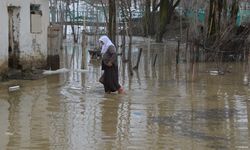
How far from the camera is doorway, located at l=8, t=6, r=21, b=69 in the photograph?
1748 cm

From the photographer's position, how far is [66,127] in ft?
32.4

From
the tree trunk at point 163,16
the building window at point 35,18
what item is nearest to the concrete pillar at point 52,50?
the building window at point 35,18

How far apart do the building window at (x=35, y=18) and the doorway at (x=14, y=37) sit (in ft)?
2.55

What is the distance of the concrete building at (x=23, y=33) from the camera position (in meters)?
16.8

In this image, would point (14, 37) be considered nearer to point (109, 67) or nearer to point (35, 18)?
point (35, 18)

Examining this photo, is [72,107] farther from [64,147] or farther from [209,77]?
[209,77]

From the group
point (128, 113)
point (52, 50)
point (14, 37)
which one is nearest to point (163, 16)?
point (52, 50)

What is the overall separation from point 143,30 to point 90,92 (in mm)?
31667

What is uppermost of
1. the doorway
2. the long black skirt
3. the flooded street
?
the doorway

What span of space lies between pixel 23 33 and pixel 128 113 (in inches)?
301

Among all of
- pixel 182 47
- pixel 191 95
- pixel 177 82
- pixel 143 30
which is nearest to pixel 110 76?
pixel 191 95

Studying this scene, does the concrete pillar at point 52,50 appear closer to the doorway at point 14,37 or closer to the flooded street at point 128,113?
the flooded street at point 128,113

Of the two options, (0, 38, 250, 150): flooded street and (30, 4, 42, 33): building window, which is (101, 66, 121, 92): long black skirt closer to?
(0, 38, 250, 150): flooded street

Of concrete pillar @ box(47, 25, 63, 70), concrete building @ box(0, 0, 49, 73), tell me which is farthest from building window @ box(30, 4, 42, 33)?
concrete pillar @ box(47, 25, 63, 70)
